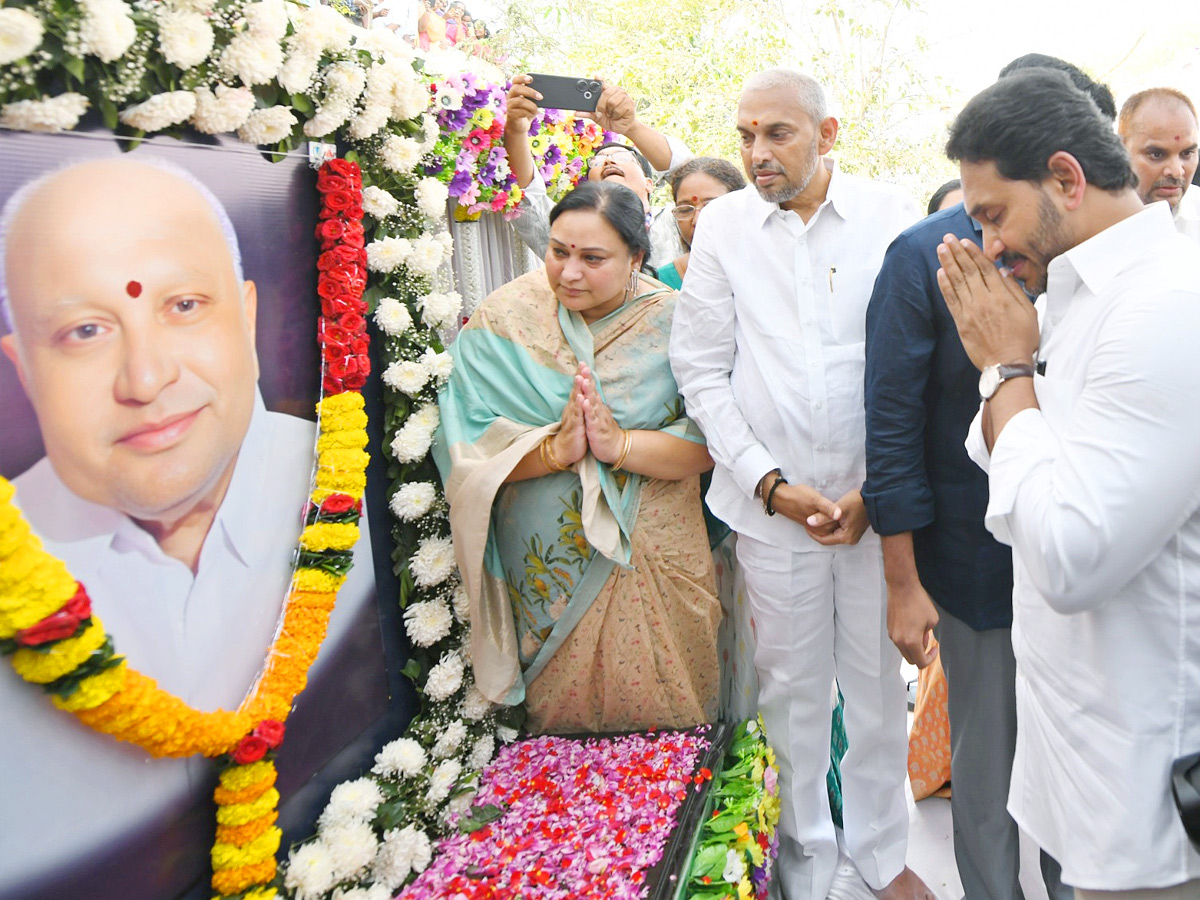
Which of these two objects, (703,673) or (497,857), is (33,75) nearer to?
(497,857)

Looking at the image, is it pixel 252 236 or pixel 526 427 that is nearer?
pixel 252 236

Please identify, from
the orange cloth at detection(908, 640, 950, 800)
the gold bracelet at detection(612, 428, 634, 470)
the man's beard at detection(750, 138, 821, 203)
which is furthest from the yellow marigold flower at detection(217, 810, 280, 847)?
the orange cloth at detection(908, 640, 950, 800)

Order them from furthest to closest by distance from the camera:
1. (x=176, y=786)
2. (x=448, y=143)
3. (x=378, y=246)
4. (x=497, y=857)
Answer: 1. (x=448, y=143)
2. (x=378, y=246)
3. (x=497, y=857)
4. (x=176, y=786)

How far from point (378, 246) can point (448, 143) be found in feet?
1.78

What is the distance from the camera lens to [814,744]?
249cm

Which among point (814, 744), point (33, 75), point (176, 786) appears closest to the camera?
point (33, 75)

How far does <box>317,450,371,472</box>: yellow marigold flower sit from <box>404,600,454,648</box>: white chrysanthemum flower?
494 millimetres

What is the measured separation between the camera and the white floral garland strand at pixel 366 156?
147 centimetres

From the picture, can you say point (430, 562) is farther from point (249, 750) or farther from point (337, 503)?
point (249, 750)

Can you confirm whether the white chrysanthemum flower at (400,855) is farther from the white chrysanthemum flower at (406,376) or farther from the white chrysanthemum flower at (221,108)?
the white chrysanthemum flower at (221,108)

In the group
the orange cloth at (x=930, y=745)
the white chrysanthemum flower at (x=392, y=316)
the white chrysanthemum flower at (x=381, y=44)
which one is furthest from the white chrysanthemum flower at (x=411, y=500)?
the orange cloth at (x=930, y=745)

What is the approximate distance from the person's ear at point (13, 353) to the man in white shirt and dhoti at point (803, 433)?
4.96 ft

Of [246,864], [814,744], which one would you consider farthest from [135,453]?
[814,744]

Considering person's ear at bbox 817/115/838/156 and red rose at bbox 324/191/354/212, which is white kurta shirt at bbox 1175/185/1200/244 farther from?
red rose at bbox 324/191/354/212
